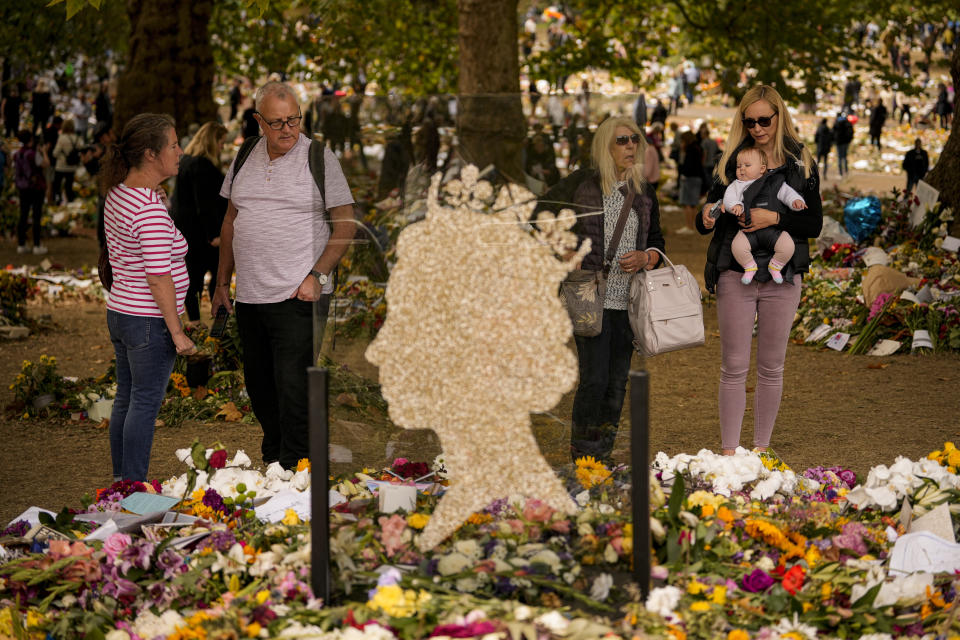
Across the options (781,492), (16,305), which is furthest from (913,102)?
(781,492)

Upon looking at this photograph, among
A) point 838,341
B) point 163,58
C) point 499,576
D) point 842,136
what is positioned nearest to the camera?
point 499,576

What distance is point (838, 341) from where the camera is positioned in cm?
914

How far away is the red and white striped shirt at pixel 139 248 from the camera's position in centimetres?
473

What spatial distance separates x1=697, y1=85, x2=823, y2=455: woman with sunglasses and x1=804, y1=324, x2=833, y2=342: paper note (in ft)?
13.5

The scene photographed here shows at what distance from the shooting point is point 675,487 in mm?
3986

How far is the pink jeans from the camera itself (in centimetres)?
523

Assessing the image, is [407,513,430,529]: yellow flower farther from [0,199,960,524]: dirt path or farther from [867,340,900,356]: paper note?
[867,340,900,356]: paper note

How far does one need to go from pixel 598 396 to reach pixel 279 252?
165 centimetres

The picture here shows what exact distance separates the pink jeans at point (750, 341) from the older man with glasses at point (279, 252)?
1.87m

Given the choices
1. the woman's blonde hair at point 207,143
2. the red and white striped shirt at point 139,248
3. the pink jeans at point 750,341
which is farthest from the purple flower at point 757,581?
the woman's blonde hair at point 207,143

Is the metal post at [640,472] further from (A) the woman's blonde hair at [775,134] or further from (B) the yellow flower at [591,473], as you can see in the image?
(A) the woman's blonde hair at [775,134]

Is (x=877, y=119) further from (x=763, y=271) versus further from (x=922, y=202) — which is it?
(x=763, y=271)

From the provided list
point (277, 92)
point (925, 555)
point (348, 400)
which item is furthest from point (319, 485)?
point (925, 555)

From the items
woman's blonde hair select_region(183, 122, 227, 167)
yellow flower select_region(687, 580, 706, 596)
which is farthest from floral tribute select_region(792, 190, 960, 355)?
yellow flower select_region(687, 580, 706, 596)
